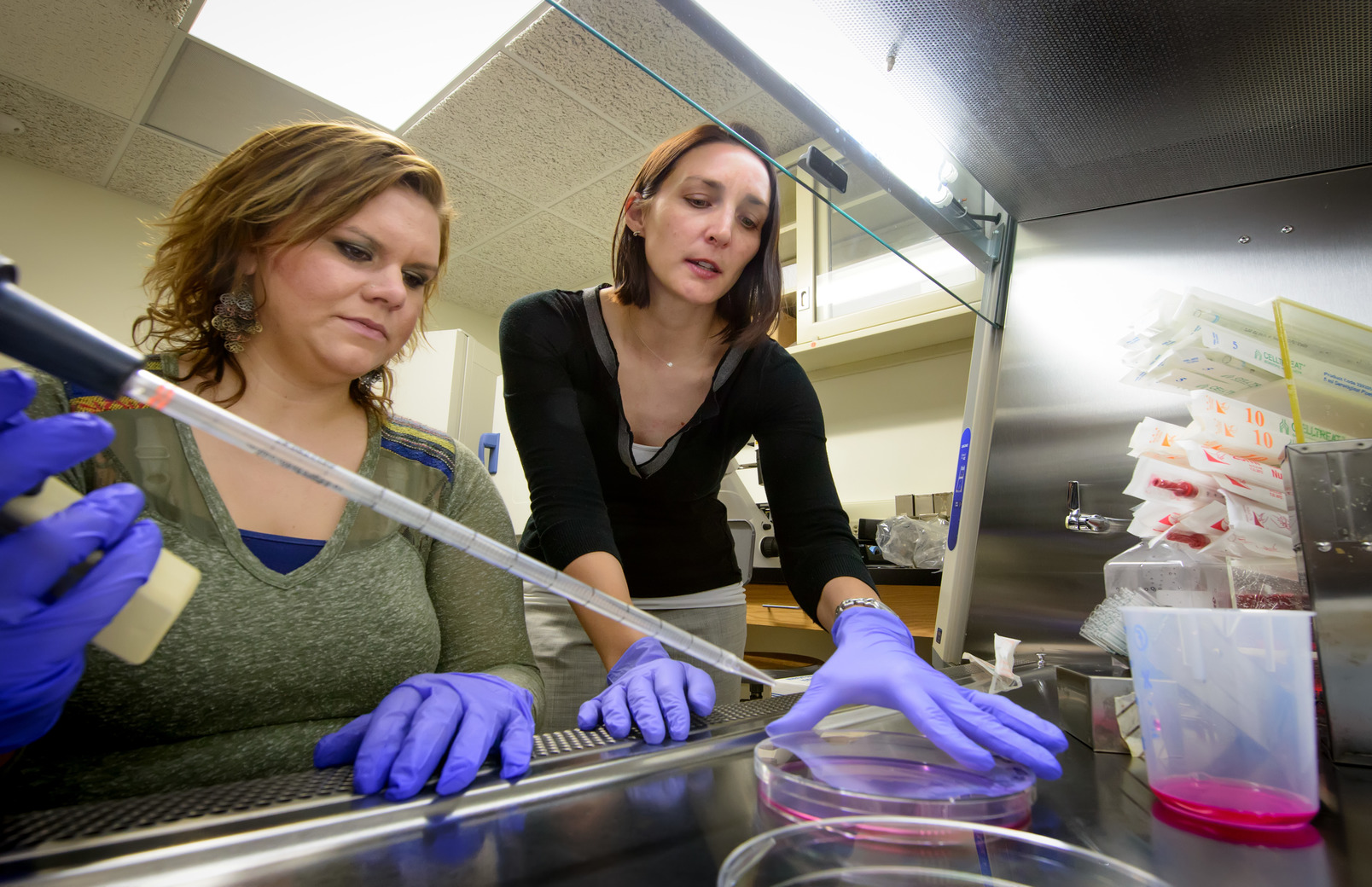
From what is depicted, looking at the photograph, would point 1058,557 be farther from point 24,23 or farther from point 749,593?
point 24,23

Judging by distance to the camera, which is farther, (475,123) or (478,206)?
(478,206)

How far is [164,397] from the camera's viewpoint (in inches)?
15.8

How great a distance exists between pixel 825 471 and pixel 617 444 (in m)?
0.38

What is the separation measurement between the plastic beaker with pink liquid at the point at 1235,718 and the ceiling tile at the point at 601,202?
2563 mm

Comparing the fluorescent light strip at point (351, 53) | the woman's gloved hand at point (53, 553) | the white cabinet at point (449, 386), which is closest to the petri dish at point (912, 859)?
the woman's gloved hand at point (53, 553)

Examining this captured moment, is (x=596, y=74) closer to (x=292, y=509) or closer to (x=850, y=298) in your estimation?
(x=850, y=298)

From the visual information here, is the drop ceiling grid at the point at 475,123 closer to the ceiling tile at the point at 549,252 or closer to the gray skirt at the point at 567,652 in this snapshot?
the ceiling tile at the point at 549,252

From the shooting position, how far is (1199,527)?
0.76 meters

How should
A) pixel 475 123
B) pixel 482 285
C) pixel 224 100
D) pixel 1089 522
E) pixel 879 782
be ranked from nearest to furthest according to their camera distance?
pixel 879 782, pixel 1089 522, pixel 224 100, pixel 475 123, pixel 482 285

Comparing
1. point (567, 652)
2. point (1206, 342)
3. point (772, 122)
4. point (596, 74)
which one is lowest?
point (567, 652)

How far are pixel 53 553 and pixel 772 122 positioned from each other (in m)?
0.68

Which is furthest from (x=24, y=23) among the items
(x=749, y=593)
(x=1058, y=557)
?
(x=1058, y=557)

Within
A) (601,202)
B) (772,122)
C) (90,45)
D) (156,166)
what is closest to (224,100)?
(90,45)

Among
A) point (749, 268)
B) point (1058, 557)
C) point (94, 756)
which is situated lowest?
point (94, 756)
